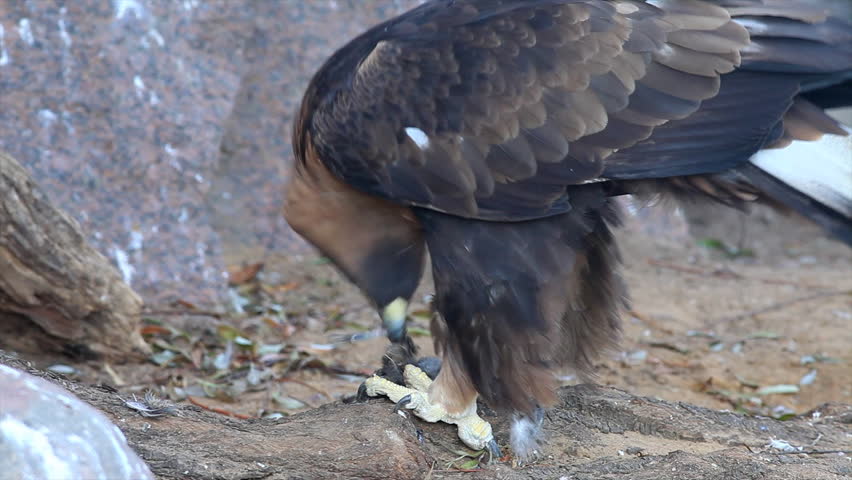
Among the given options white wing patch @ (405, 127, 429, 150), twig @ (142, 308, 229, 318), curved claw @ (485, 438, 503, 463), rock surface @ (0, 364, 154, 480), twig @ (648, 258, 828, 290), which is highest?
white wing patch @ (405, 127, 429, 150)

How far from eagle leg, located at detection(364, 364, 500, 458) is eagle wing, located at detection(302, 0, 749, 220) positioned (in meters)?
0.64

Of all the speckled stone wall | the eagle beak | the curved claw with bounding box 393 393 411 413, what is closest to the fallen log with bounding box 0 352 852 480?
the curved claw with bounding box 393 393 411 413

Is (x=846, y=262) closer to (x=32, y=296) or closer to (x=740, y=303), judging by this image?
(x=740, y=303)

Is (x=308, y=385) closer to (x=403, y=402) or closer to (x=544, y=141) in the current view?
(x=403, y=402)

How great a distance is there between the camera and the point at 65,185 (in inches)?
200

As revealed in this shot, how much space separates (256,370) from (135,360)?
54 centimetres

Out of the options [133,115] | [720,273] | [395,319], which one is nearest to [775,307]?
[720,273]

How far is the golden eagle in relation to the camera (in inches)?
128

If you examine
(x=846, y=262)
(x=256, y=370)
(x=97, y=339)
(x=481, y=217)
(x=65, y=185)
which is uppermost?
(x=481, y=217)

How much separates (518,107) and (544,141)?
0.14 m

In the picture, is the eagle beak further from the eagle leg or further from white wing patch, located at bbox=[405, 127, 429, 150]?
white wing patch, located at bbox=[405, 127, 429, 150]

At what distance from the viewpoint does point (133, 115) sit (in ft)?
17.4

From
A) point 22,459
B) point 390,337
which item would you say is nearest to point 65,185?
point 390,337

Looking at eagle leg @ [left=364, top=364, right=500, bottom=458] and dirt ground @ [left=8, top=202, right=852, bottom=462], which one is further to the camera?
dirt ground @ [left=8, top=202, right=852, bottom=462]
